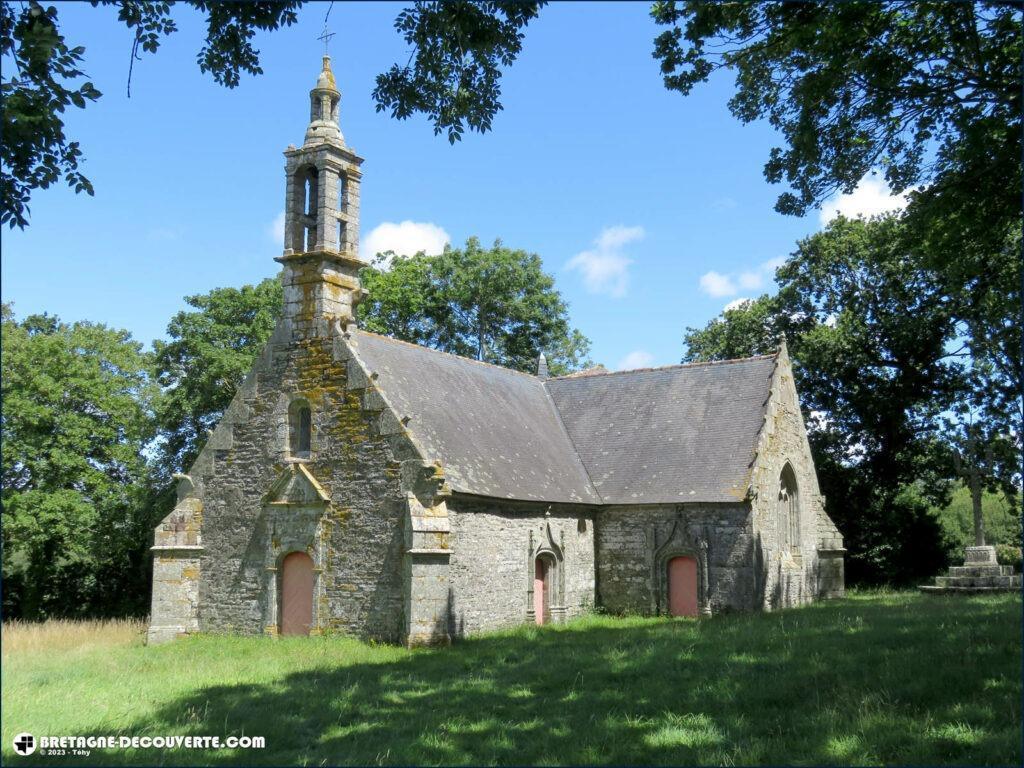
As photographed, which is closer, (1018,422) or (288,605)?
(288,605)

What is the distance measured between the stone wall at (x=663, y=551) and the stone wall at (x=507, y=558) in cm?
65

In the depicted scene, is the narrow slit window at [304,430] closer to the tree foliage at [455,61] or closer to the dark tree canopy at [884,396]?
the tree foliage at [455,61]

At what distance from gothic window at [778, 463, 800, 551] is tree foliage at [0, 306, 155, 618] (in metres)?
20.7

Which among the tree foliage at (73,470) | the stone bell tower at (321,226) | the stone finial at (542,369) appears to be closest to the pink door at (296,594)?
the stone bell tower at (321,226)

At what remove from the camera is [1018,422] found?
107 feet

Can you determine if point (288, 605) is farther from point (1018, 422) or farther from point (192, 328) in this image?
point (1018, 422)

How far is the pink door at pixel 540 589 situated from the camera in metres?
22.7

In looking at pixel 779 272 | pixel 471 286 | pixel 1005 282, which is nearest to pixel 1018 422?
pixel 779 272

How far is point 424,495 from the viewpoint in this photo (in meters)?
19.2

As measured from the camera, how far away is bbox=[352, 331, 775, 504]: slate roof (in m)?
21.8

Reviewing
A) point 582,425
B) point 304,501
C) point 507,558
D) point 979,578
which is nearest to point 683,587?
point 507,558

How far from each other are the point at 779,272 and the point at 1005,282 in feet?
67.2

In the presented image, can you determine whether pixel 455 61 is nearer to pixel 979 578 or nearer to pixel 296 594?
pixel 296 594

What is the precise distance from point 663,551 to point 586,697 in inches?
491
